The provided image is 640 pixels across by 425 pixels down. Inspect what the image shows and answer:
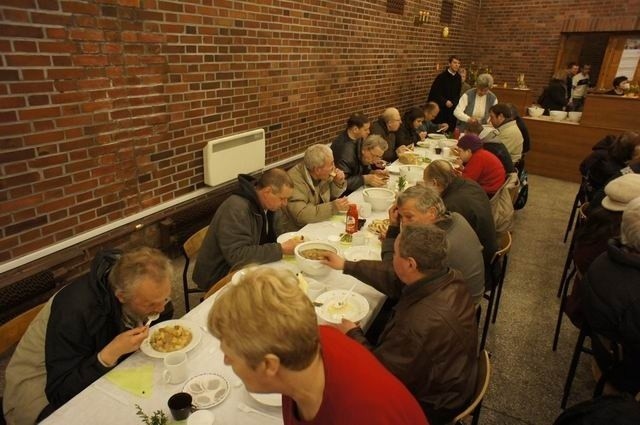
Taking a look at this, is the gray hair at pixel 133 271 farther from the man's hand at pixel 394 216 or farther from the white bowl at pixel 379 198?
the white bowl at pixel 379 198

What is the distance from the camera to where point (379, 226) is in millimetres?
3016

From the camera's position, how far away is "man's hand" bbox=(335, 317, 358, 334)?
6.16ft

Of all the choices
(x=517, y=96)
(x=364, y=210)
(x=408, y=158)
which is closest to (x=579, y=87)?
(x=517, y=96)

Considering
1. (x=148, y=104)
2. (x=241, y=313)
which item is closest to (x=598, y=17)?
(x=148, y=104)

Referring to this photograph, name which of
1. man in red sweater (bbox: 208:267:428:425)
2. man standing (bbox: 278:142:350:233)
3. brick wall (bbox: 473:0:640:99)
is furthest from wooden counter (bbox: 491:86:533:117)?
man in red sweater (bbox: 208:267:428:425)

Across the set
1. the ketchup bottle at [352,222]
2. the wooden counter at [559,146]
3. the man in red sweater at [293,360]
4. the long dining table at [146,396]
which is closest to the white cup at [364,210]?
the ketchup bottle at [352,222]

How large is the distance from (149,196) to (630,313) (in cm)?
336

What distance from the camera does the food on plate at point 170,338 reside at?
1.70m

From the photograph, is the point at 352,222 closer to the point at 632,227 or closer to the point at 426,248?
the point at 426,248

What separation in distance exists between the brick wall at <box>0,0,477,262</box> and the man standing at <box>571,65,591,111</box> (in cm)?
692

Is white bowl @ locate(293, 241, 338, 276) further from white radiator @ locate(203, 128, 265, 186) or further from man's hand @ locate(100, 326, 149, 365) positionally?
white radiator @ locate(203, 128, 265, 186)

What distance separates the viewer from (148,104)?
3.25 metres

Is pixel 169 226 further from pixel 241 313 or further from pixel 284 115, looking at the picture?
pixel 241 313

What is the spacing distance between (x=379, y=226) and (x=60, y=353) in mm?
2062
